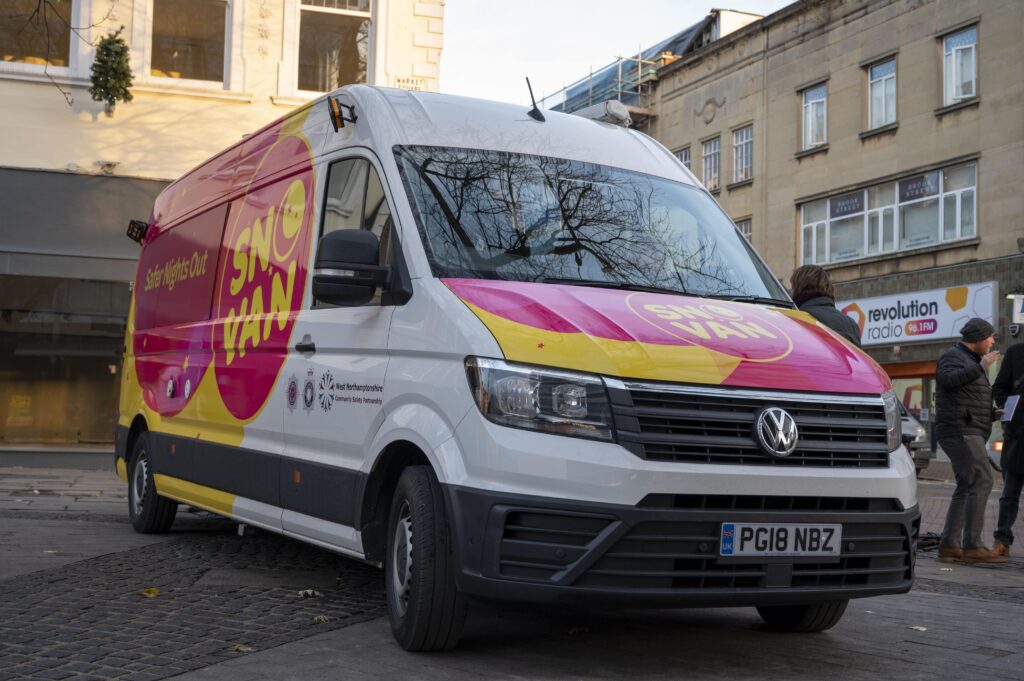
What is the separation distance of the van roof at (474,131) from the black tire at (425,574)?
1.82m

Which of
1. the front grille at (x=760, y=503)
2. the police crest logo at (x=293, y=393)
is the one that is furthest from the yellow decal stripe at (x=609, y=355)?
the police crest logo at (x=293, y=393)

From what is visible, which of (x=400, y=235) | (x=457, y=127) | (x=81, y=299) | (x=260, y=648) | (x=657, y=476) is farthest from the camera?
(x=81, y=299)

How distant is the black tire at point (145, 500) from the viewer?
9578 millimetres

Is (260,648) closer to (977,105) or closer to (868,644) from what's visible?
(868,644)

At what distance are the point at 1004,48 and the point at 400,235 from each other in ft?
79.2

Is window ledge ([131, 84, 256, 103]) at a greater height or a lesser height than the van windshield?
greater

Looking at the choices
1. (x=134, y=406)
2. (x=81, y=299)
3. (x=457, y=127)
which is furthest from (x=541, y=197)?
(x=81, y=299)

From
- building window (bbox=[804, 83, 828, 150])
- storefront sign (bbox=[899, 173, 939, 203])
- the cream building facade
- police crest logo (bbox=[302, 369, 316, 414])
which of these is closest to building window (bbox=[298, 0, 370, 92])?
the cream building facade

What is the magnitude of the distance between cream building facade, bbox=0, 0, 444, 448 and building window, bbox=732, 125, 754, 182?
18.8 metres

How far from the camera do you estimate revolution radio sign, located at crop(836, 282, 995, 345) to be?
27250 millimetres

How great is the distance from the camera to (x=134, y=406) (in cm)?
1034

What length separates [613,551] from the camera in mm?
4703

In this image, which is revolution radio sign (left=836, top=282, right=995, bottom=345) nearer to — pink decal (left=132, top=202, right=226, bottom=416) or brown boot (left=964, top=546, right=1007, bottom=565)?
brown boot (left=964, top=546, right=1007, bottom=565)

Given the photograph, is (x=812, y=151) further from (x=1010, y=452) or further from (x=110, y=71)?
(x=1010, y=452)
